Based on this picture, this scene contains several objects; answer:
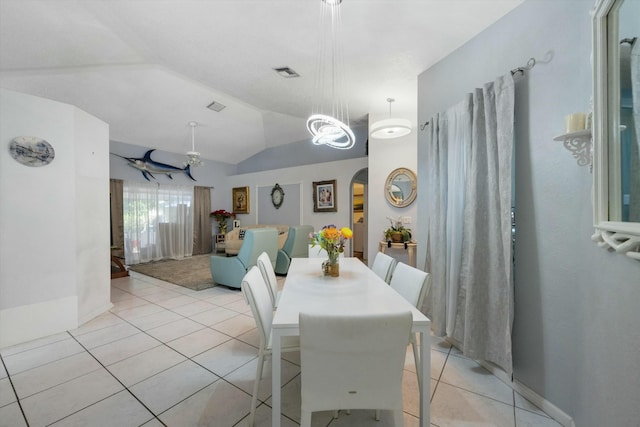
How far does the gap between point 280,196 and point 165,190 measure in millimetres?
2891

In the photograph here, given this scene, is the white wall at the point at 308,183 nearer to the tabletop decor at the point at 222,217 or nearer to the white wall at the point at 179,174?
the white wall at the point at 179,174

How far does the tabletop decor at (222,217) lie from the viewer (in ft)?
23.5

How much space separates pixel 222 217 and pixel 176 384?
594 cm

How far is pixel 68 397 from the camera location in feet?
5.20

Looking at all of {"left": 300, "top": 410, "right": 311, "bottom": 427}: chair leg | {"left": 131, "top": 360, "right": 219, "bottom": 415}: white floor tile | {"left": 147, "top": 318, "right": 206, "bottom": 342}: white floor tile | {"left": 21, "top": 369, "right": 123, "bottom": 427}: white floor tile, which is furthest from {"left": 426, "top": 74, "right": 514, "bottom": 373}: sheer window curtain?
{"left": 21, "top": 369, "right": 123, "bottom": 427}: white floor tile

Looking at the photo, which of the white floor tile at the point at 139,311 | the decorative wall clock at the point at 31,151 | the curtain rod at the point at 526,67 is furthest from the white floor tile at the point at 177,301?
the curtain rod at the point at 526,67

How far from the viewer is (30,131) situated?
2.26 m

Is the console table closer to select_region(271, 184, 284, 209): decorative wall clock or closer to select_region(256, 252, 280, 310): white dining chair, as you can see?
select_region(256, 252, 280, 310): white dining chair

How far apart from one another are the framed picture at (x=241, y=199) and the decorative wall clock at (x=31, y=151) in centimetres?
500

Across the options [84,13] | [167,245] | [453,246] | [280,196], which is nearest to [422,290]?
[453,246]

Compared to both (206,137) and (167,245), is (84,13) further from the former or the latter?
(167,245)

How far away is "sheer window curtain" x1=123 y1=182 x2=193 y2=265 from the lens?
5.73 meters

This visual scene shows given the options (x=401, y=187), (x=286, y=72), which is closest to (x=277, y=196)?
(x=401, y=187)

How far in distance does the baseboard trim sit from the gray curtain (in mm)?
6860
